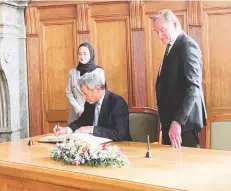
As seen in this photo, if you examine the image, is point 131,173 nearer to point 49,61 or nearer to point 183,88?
point 183,88

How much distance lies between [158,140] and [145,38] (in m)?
1.50

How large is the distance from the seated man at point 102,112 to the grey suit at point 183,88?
274 millimetres

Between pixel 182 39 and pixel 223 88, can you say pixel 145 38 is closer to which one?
pixel 223 88

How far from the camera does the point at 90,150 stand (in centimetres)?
194

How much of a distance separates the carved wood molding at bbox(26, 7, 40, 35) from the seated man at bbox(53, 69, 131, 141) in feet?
6.18

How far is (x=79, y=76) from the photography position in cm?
398

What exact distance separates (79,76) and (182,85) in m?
1.55

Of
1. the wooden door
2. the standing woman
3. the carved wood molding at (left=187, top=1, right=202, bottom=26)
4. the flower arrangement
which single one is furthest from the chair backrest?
the wooden door

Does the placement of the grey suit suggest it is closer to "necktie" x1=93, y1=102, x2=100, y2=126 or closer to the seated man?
the seated man

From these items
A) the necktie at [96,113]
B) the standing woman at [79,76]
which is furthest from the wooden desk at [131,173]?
the standing woman at [79,76]

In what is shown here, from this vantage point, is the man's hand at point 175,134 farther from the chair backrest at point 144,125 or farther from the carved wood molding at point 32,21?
the carved wood molding at point 32,21

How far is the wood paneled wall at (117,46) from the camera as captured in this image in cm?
396

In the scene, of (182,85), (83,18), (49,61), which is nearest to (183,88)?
(182,85)

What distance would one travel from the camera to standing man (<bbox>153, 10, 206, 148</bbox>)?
2.55 meters
